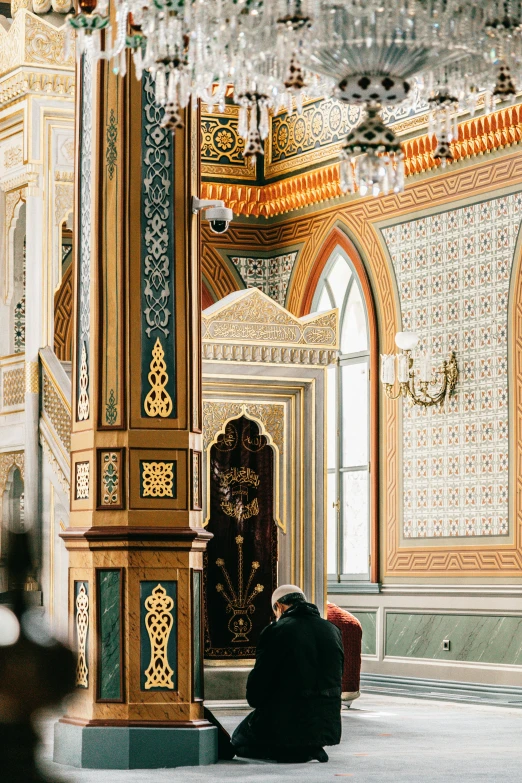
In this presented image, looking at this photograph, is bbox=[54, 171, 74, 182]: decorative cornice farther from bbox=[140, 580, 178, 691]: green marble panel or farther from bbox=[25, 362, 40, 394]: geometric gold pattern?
bbox=[140, 580, 178, 691]: green marble panel

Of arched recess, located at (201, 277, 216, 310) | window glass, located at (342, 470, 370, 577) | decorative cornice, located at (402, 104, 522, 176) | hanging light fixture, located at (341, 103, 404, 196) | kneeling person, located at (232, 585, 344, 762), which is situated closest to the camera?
hanging light fixture, located at (341, 103, 404, 196)

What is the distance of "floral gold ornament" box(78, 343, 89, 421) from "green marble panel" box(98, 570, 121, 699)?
728 mm

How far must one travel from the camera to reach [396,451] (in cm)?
1188

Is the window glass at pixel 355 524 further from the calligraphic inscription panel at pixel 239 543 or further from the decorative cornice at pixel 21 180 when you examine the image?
the decorative cornice at pixel 21 180

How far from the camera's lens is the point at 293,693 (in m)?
6.39

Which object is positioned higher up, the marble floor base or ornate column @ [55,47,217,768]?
ornate column @ [55,47,217,768]

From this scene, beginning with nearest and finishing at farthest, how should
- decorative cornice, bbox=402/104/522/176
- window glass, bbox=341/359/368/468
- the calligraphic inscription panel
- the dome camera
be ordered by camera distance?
1. the dome camera
2. the calligraphic inscription panel
3. decorative cornice, bbox=402/104/522/176
4. window glass, bbox=341/359/368/468

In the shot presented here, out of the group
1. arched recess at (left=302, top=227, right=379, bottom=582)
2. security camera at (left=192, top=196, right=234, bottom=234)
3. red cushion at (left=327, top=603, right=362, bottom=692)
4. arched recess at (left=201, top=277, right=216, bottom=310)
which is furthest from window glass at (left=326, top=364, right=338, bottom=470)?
security camera at (left=192, top=196, right=234, bottom=234)

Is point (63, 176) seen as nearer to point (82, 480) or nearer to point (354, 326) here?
point (82, 480)

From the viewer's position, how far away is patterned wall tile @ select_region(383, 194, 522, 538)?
10.7 meters

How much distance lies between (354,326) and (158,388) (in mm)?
6636

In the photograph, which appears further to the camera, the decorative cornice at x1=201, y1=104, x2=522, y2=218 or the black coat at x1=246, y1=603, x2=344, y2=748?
the decorative cornice at x1=201, y1=104, x2=522, y2=218

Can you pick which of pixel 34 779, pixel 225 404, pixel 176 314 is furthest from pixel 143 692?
pixel 34 779

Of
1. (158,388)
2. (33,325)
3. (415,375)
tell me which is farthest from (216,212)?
(415,375)
